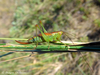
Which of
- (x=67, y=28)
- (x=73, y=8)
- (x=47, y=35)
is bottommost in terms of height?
(x=47, y=35)

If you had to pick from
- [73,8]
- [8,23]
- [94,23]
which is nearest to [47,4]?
[73,8]

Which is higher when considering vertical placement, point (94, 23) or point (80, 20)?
point (80, 20)

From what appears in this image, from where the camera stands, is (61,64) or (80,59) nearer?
(80,59)

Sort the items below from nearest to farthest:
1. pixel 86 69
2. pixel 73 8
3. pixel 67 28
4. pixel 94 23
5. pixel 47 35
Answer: pixel 47 35 → pixel 86 69 → pixel 94 23 → pixel 67 28 → pixel 73 8

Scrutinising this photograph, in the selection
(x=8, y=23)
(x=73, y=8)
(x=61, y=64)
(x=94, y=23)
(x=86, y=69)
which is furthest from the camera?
(x=8, y=23)

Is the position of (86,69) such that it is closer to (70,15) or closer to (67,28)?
(67,28)

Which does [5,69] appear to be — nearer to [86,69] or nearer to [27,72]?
[27,72]

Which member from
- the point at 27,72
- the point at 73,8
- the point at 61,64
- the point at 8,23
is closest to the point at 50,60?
the point at 61,64
